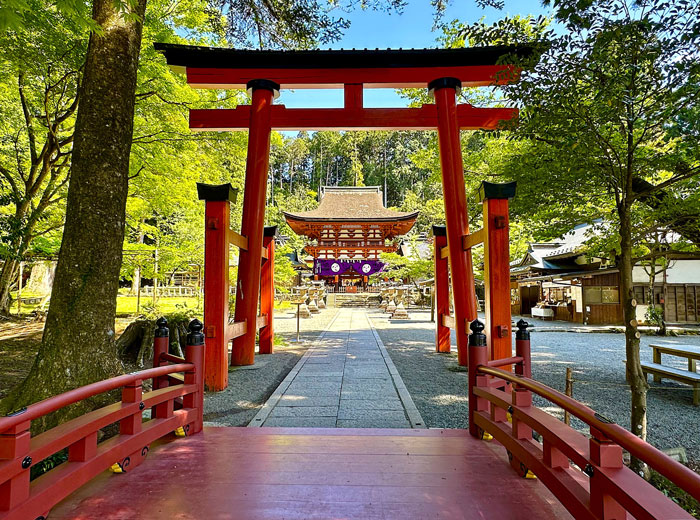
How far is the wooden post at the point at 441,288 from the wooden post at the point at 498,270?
258cm

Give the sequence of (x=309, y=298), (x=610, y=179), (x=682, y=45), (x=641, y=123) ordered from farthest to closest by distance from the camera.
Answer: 1. (x=309, y=298)
2. (x=610, y=179)
3. (x=641, y=123)
4. (x=682, y=45)

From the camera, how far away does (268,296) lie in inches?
Result: 302

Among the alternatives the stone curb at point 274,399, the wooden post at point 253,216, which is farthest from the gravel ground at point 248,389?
the wooden post at point 253,216

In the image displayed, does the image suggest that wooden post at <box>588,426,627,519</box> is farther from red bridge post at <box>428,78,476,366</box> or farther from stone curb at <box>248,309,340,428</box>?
red bridge post at <box>428,78,476,366</box>

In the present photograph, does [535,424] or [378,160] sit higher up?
[378,160]

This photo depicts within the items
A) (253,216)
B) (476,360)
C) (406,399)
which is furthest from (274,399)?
(253,216)

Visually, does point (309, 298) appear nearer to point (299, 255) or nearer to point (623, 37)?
point (299, 255)

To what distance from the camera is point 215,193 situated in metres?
5.02

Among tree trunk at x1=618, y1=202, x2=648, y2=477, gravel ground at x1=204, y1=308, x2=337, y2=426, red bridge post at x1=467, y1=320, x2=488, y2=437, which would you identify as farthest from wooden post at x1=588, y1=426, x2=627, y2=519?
gravel ground at x1=204, y1=308, x2=337, y2=426

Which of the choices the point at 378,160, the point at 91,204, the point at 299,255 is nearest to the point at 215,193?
the point at 91,204

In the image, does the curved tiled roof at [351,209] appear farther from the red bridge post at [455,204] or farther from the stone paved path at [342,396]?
the stone paved path at [342,396]

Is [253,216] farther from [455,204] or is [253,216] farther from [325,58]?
[455,204]

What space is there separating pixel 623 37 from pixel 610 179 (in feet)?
4.53

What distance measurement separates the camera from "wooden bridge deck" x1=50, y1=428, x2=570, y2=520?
1.90m
